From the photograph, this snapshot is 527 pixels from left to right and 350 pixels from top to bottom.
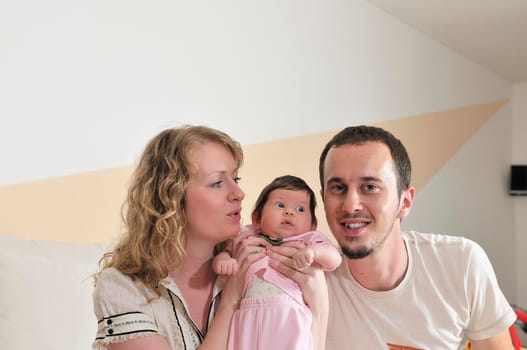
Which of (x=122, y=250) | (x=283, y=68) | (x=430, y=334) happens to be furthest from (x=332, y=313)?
(x=283, y=68)

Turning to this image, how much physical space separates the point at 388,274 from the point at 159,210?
81 cm

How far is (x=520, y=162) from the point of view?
22.8 ft

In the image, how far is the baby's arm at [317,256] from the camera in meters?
1.64

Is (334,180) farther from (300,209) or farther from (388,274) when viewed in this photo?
(388,274)

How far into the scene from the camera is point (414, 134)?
16.7 ft

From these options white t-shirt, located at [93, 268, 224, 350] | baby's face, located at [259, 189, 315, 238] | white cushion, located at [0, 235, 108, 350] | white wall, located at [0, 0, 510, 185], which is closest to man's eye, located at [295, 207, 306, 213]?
baby's face, located at [259, 189, 315, 238]

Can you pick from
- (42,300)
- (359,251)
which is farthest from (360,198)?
→ (42,300)

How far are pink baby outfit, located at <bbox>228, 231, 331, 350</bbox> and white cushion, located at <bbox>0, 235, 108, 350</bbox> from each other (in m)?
0.72

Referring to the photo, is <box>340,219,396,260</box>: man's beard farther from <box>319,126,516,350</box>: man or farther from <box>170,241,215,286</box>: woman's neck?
<box>170,241,215,286</box>: woman's neck

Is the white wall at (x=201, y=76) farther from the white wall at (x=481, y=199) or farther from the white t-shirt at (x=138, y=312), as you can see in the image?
the white t-shirt at (x=138, y=312)

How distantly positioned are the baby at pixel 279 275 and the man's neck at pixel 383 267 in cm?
27

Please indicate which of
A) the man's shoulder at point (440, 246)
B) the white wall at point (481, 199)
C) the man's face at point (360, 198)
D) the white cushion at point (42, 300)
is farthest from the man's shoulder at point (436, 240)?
the white wall at point (481, 199)

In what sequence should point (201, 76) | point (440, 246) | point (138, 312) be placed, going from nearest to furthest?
point (138, 312), point (440, 246), point (201, 76)

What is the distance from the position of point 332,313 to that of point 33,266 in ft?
3.28
